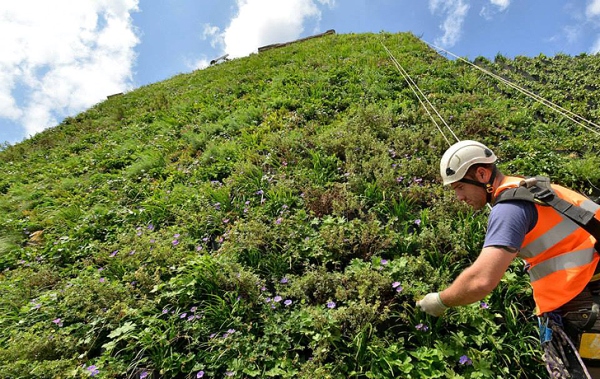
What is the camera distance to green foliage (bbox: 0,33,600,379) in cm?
316

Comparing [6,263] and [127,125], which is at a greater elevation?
[127,125]

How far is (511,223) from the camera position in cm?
201

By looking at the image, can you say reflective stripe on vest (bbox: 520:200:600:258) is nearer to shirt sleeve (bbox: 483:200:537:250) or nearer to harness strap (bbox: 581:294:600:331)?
shirt sleeve (bbox: 483:200:537:250)

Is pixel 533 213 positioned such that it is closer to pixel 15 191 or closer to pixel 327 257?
pixel 327 257

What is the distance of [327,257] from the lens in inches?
160

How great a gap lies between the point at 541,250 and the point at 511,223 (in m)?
0.50

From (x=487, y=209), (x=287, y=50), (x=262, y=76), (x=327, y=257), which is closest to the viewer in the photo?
(x=327, y=257)

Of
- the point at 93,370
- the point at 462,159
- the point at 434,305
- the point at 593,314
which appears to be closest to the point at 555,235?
the point at 593,314

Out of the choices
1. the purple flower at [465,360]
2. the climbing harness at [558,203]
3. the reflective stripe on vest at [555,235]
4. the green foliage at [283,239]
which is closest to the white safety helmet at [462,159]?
the climbing harness at [558,203]

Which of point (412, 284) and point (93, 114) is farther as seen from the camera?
point (93, 114)

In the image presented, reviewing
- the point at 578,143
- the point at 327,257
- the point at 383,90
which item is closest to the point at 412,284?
the point at 327,257

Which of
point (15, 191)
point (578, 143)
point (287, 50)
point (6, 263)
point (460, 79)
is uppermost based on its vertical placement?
point (287, 50)

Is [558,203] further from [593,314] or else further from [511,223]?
[593,314]

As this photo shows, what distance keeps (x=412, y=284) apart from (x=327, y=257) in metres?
1.07
